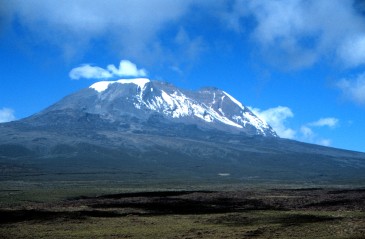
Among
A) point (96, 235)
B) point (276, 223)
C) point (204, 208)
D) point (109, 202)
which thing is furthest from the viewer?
point (109, 202)

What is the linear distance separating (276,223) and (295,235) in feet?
27.9

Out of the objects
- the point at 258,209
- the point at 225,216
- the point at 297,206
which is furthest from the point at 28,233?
the point at 297,206

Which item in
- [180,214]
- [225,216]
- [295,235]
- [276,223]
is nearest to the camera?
[295,235]

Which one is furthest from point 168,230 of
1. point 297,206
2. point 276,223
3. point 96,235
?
point 297,206

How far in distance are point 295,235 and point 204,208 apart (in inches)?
1106

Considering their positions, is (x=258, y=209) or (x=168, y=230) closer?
(x=168, y=230)

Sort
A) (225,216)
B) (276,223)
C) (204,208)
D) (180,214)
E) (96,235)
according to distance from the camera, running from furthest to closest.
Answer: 1. (204,208)
2. (180,214)
3. (225,216)
4. (276,223)
5. (96,235)

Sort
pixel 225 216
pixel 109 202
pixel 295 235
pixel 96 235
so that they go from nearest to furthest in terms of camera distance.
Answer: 1. pixel 295 235
2. pixel 96 235
3. pixel 225 216
4. pixel 109 202

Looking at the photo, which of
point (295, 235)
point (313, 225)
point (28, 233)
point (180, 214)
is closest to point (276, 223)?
point (313, 225)

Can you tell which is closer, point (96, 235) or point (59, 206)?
point (96, 235)

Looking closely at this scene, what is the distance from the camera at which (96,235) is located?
42.8 m

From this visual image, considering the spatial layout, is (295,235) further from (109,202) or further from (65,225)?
(109,202)

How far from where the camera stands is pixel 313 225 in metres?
43.8

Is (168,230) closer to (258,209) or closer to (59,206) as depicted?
(258,209)
